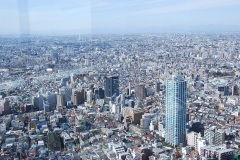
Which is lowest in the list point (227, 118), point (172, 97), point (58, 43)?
point (227, 118)

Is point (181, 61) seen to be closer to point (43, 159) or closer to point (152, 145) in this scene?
point (152, 145)

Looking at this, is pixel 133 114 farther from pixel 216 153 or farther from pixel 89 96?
pixel 216 153

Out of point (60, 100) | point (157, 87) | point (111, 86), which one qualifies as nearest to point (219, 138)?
point (157, 87)

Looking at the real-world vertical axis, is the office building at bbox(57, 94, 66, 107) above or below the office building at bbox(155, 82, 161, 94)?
below

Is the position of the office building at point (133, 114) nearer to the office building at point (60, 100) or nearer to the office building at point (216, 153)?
the office building at point (60, 100)

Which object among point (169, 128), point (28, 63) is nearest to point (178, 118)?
point (169, 128)

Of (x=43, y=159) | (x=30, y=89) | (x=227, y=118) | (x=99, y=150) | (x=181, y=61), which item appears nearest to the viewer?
(x=43, y=159)

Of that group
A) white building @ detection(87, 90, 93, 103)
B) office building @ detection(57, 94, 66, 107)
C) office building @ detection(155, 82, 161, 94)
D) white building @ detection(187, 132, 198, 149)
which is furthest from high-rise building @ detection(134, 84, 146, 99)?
white building @ detection(187, 132, 198, 149)

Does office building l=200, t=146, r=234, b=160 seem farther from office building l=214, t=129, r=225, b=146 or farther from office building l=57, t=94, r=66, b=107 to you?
office building l=57, t=94, r=66, b=107
